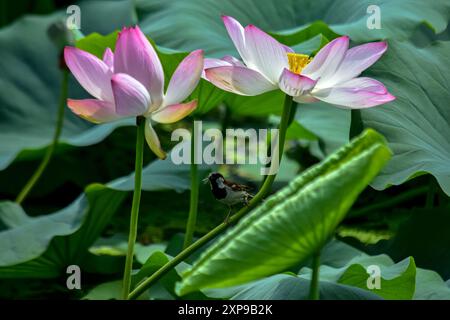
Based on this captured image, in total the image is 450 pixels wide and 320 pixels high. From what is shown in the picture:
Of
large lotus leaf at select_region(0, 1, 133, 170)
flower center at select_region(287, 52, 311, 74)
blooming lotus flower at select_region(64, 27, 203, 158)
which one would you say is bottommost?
blooming lotus flower at select_region(64, 27, 203, 158)

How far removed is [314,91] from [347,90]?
3cm

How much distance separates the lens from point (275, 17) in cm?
156

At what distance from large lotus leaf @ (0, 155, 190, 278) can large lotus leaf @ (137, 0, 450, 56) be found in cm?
26

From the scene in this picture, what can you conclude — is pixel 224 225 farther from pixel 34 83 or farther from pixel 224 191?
pixel 34 83

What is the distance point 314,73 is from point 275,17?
30.8 inches

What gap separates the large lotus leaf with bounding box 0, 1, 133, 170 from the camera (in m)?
1.80

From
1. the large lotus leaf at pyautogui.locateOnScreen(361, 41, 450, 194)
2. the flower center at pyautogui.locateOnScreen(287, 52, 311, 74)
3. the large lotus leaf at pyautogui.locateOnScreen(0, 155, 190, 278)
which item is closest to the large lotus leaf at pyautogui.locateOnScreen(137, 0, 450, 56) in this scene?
the large lotus leaf at pyautogui.locateOnScreen(361, 41, 450, 194)

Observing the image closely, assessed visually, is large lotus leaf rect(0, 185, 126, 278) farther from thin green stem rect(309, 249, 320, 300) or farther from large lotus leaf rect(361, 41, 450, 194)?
thin green stem rect(309, 249, 320, 300)

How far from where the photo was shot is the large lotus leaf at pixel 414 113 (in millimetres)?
984

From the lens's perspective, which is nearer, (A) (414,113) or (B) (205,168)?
(A) (414,113)

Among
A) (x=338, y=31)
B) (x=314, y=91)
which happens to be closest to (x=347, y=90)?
(x=314, y=91)

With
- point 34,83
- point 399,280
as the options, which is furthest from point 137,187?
point 34,83

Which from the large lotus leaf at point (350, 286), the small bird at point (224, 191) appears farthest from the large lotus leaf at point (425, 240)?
the small bird at point (224, 191)
